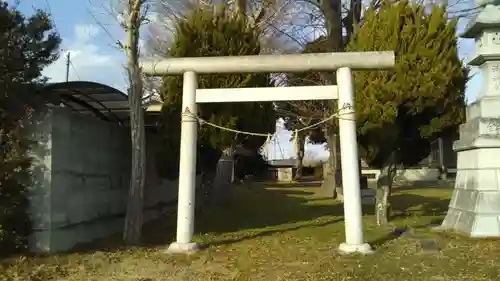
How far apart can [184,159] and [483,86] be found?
5522 millimetres

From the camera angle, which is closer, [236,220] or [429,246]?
[429,246]

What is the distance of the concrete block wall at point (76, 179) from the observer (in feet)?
26.0

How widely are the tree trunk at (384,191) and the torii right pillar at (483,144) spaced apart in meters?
1.41

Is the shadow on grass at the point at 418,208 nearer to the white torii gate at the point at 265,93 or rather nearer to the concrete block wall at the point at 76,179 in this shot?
the white torii gate at the point at 265,93

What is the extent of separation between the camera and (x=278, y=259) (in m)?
7.66

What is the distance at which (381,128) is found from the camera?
33.1 ft

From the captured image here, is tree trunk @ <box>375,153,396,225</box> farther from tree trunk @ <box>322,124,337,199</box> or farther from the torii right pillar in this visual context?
tree trunk @ <box>322,124,337,199</box>

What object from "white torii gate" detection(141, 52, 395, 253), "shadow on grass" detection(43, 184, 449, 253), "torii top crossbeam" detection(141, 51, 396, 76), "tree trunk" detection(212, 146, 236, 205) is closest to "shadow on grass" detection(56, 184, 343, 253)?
"shadow on grass" detection(43, 184, 449, 253)

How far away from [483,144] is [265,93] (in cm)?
387

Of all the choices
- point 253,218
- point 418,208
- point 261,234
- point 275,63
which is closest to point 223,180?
point 253,218

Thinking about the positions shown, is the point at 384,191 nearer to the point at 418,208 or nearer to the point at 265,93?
the point at 418,208

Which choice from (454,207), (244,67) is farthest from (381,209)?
(244,67)

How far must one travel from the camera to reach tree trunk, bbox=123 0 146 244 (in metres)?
9.07

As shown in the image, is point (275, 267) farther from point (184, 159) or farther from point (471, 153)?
point (471, 153)
